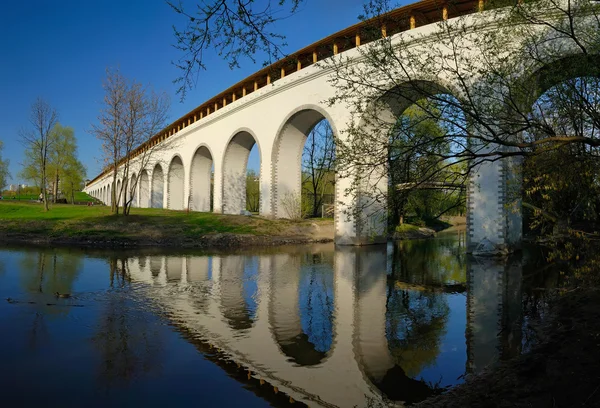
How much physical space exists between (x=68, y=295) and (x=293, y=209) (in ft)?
55.8

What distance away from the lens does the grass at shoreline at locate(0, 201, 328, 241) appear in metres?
18.0

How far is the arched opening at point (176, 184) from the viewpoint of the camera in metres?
39.8

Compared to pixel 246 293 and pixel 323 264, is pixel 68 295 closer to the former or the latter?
pixel 246 293

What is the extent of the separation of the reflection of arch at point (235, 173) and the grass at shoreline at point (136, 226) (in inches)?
344

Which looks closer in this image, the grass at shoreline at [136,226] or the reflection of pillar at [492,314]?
the reflection of pillar at [492,314]

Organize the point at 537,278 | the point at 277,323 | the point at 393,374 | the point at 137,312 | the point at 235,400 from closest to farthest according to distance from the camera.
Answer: the point at 235,400 < the point at 393,374 < the point at 277,323 < the point at 137,312 < the point at 537,278

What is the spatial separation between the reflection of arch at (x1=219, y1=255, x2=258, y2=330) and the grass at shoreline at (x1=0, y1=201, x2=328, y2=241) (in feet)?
19.6

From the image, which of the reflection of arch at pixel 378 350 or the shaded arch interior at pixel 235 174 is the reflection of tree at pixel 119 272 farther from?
the shaded arch interior at pixel 235 174

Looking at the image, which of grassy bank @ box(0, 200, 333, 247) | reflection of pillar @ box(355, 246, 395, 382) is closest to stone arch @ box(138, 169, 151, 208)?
grassy bank @ box(0, 200, 333, 247)

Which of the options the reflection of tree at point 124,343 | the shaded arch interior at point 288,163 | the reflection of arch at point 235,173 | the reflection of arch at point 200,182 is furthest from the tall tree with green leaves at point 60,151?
the reflection of tree at point 124,343

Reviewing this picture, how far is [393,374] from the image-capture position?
4.26 metres

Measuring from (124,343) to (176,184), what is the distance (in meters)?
37.0

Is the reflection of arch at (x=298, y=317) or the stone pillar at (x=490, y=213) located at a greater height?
the stone pillar at (x=490, y=213)

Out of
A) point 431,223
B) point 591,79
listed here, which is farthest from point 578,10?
point 431,223
